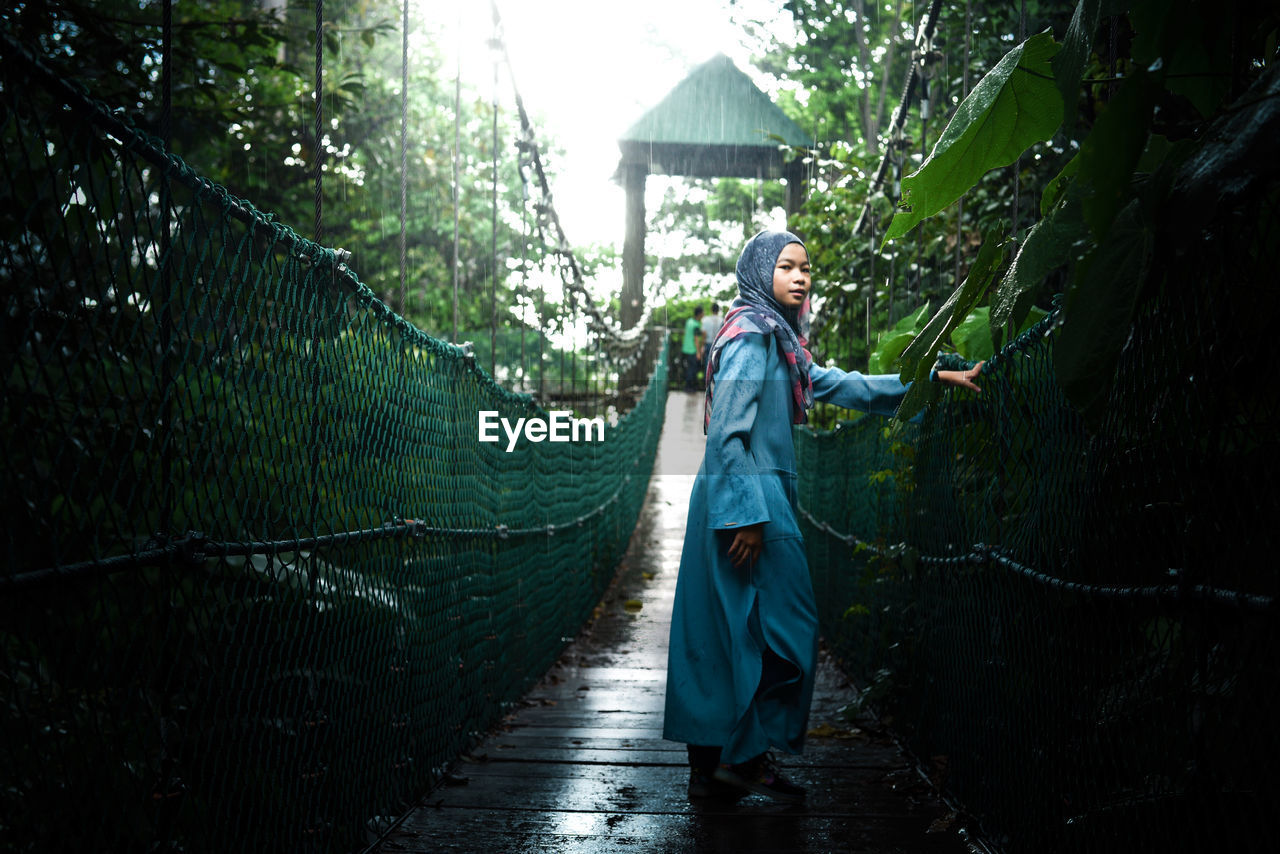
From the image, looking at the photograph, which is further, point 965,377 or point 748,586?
point 748,586

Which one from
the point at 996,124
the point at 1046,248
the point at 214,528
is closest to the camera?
the point at 1046,248

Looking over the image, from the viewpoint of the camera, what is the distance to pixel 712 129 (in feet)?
53.9

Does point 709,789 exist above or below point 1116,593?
below

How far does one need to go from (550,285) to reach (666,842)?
28.6 m

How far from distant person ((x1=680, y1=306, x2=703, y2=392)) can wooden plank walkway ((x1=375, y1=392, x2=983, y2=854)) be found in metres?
15.9

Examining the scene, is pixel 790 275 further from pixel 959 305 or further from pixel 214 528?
pixel 214 528

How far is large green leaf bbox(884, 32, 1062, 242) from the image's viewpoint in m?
1.55

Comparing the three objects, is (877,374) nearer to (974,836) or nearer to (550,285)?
(974,836)

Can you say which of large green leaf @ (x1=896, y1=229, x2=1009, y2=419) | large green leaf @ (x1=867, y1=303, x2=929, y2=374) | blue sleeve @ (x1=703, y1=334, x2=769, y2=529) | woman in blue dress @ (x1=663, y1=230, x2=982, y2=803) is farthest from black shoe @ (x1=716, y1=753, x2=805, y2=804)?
large green leaf @ (x1=896, y1=229, x2=1009, y2=419)

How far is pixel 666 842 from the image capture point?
8.72ft

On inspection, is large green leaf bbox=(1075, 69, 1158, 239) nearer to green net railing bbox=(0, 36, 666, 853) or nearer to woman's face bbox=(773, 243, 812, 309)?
green net railing bbox=(0, 36, 666, 853)

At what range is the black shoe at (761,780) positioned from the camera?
9.91ft

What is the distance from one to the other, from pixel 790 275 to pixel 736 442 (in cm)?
56

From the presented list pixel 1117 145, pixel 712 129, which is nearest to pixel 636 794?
pixel 1117 145
